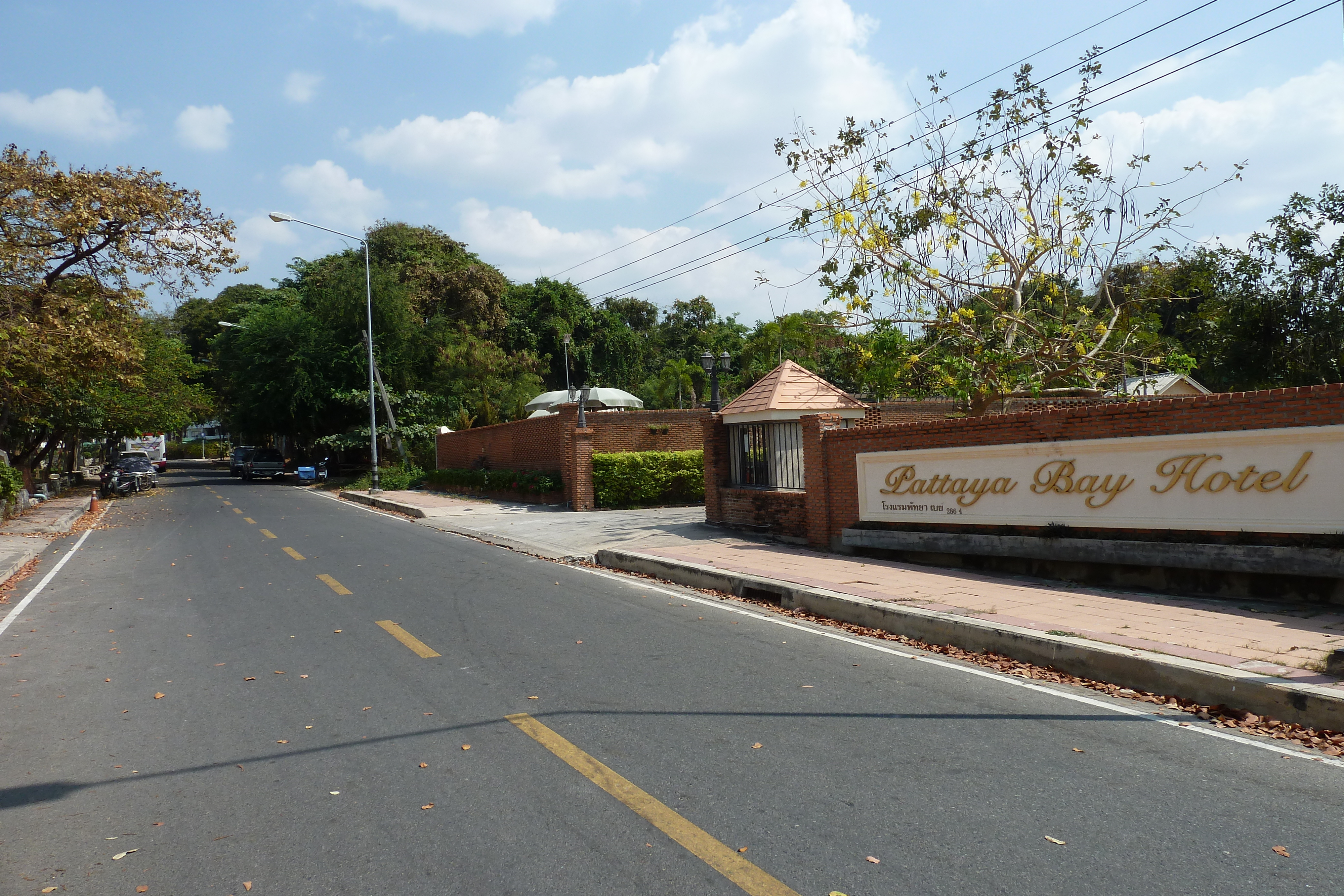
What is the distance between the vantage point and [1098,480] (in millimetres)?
9938

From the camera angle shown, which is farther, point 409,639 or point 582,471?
point 582,471

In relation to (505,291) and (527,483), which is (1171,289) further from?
(505,291)

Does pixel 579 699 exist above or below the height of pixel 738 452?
below

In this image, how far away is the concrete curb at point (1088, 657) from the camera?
5496mm

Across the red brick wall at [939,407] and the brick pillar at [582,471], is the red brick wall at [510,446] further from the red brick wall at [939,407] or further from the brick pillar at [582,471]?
the red brick wall at [939,407]

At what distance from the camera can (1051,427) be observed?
34.4 feet

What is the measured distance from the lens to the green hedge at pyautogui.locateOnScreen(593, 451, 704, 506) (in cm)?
2178

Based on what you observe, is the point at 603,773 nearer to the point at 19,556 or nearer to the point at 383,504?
the point at 19,556

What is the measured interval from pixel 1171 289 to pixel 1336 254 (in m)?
9.80

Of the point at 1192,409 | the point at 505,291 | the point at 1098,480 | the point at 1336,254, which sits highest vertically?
the point at 505,291

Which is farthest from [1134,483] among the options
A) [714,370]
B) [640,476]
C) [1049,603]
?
[640,476]

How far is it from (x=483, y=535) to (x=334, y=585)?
640 cm

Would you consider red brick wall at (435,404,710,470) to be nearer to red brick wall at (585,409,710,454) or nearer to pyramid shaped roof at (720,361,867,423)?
red brick wall at (585,409,710,454)

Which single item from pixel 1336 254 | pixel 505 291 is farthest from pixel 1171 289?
pixel 505 291
